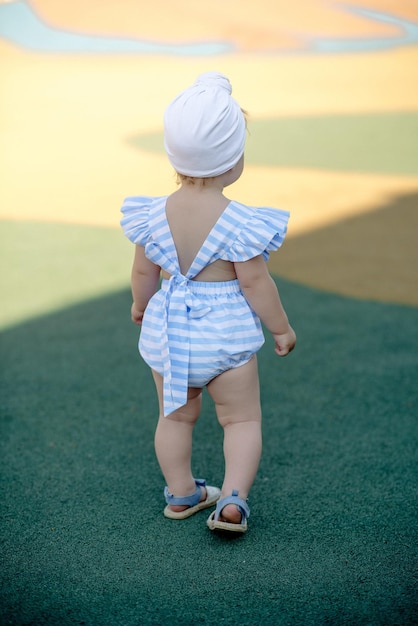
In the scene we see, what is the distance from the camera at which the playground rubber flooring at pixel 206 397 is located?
2146mm

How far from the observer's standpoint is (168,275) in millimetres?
2408

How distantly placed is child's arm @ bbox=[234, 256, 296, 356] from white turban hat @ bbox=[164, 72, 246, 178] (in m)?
0.29

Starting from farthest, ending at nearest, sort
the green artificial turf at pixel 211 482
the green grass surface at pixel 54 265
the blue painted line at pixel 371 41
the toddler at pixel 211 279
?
the blue painted line at pixel 371 41
the green grass surface at pixel 54 265
the toddler at pixel 211 279
the green artificial turf at pixel 211 482

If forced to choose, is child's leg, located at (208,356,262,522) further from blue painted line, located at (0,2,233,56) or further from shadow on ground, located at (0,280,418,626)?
blue painted line, located at (0,2,233,56)

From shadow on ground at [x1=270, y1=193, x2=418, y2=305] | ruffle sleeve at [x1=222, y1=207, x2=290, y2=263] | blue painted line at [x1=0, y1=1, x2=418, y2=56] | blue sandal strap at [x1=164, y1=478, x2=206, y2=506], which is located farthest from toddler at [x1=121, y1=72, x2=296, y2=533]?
blue painted line at [x1=0, y1=1, x2=418, y2=56]

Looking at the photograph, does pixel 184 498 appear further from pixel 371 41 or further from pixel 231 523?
pixel 371 41

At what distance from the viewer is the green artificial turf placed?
6.73 ft

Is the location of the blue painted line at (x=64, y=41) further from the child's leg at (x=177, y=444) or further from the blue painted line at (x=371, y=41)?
the child's leg at (x=177, y=444)

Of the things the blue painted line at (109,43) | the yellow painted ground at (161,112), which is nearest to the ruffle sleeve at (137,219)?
the yellow painted ground at (161,112)

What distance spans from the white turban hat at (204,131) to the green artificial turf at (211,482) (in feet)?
3.66

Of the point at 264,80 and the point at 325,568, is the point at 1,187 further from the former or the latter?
the point at 325,568

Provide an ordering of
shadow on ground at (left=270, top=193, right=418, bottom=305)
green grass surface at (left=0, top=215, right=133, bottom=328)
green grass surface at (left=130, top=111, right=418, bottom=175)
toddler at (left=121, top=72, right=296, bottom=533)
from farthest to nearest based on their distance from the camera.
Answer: green grass surface at (left=130, top=111, right=418, bottom=175), shadow on ground at (left=270, top=193, right=418, bottom=305), green grass surface at (left=0, top=215, right=133, bottom=328), toddler at (left=121, top=72, right=296, bottom=533)

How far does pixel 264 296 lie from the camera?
230cm

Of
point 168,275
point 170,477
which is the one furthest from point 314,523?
point 168,275
